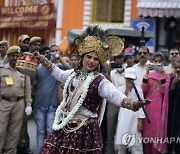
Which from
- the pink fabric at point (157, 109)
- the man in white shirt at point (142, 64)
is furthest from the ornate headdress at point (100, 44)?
the man in white shirt at point (142, 64)

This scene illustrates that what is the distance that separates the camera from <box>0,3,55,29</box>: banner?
74.2 feet

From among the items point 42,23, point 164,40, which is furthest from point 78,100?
point 42,23

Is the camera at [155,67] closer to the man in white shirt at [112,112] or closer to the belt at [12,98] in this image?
the man in white shirt at [112,112]

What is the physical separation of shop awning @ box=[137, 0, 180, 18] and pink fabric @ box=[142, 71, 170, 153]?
10.9 m

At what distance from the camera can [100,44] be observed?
17.7 ft

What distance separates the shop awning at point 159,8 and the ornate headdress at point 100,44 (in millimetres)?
13025

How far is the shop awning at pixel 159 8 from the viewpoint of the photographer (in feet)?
60.0

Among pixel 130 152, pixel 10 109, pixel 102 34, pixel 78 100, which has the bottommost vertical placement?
pixel 130 152

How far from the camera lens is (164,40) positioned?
19297mm

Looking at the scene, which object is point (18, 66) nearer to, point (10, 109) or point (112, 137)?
point (10, 109)

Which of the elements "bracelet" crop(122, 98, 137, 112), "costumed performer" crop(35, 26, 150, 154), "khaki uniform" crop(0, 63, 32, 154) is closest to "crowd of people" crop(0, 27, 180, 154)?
"khaki uniform" crop(0, 63, 32, 154)

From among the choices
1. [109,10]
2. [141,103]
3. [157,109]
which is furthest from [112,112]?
[109,10]

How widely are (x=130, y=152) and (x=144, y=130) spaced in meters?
0.41

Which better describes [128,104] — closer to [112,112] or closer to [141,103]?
[141,103]
